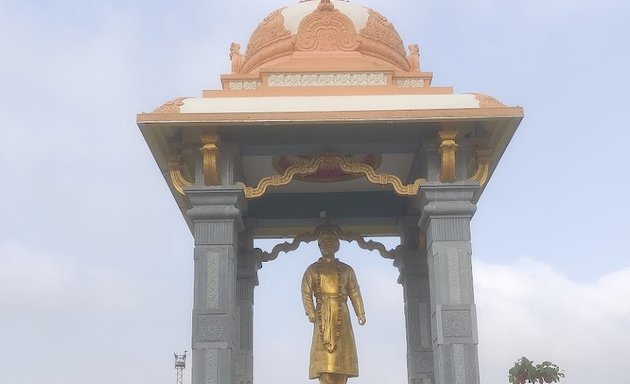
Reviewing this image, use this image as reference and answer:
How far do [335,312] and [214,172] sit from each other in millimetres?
3064

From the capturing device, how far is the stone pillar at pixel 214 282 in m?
9.30

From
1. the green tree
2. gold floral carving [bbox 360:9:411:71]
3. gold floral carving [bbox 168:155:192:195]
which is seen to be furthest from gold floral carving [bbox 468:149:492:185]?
the green tree

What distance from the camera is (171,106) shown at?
9.94 metres

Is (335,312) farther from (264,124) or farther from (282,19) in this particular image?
(282,19)

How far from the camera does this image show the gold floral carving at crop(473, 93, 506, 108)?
386 inches

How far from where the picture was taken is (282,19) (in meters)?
12.3

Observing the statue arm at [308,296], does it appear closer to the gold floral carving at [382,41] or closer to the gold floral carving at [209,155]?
the gold floral carving at [209,155]

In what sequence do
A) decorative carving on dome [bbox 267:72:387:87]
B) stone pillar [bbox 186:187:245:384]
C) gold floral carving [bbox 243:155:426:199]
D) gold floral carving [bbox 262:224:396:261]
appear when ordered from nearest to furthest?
1. stone pillar [bbox 186:187:245:384]
2. gold floral carving [bbox 243:155:426:199]
3. decorative carving on dome [bbox 267:72:387:87]
4. gold floral carving [bbox 262:224:396:261]

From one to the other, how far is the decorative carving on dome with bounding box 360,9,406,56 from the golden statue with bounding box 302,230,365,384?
116 inches

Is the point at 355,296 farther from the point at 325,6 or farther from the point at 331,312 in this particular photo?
the point at 325,6

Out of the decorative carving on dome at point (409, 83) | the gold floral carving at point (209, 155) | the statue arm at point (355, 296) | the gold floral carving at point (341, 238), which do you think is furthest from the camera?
the gold floral carving at point (341, 238)

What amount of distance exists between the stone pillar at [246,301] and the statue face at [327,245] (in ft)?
3.46

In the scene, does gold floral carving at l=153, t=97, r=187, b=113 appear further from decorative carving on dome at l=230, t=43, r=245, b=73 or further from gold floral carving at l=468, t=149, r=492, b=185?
gold floral carving at l=468, t=149, r=492, b=185

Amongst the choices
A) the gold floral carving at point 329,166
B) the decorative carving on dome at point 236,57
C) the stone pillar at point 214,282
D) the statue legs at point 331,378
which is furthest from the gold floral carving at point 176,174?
the statue legs at point 331,378
